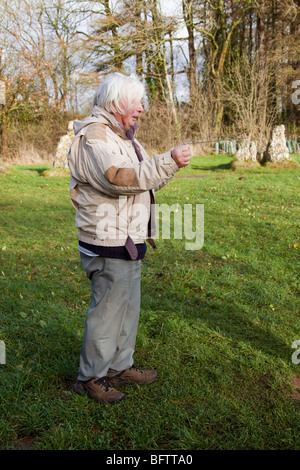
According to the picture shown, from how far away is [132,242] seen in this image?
2703 millimetres

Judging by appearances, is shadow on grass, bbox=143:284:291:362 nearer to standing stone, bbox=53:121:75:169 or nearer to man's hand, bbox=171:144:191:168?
man's hand, bbox=171:144:191:168

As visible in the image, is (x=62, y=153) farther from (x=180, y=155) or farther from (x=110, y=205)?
(x=180, y=155)

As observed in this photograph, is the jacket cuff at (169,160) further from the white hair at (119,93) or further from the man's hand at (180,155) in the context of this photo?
the white hair at (119,93)

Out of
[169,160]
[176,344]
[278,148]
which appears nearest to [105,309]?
[169,160]

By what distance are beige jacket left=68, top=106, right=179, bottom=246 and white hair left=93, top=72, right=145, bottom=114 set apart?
0.07 m

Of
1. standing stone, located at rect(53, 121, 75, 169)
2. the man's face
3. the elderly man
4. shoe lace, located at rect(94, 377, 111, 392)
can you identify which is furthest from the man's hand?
standing stone, located at rect(53, 121, 75, 169)

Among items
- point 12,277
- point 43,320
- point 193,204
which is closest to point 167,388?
point 43,320

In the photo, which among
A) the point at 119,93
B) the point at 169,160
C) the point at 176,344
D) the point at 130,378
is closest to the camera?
the point at 169,160

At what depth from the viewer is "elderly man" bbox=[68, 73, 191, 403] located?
2.48 metres

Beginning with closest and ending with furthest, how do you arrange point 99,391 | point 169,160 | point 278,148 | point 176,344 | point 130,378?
point 169,160 → point 99,391 → point 130,378 → point 176,344 → point 278,148

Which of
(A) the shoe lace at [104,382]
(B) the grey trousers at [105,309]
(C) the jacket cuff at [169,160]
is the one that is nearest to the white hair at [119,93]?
(C) the jacket cuff at [169,160]

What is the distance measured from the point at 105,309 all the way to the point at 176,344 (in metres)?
1.15

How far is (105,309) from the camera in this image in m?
2.73
